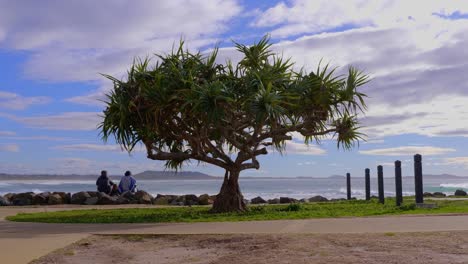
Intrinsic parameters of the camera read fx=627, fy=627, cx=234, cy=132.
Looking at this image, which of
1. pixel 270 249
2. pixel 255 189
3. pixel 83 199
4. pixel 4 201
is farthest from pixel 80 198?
pixel 255 189

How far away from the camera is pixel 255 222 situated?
12477 mm

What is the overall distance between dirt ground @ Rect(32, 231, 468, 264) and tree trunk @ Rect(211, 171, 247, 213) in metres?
6.29

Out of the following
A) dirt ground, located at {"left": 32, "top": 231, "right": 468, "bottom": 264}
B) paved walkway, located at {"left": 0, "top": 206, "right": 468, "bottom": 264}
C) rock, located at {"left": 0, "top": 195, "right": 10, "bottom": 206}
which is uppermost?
rock, located at {"left": 0, "top": 195, "right": 10, "bottom": 206}

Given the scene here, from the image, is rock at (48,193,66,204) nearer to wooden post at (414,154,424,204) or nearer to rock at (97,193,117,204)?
rock at (97,193,117,204)

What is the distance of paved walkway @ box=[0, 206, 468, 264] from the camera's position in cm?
975

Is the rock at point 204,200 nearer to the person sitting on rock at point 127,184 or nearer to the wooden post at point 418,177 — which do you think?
the person sitting on rock at point 127,184

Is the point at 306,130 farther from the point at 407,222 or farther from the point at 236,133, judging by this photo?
the point at 407,222

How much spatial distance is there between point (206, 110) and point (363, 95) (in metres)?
4.84

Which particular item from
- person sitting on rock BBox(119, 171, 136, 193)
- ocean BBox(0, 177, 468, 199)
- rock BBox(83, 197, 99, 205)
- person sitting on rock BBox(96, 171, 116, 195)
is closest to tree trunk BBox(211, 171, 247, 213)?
rock BBox(83, 197, 99, 205)

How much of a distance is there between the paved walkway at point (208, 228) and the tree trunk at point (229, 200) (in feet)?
13.5

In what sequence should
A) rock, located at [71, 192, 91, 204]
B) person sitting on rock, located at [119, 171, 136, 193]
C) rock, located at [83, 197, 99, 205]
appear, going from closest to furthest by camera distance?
rock, located at [83, 197, 99, 205] < rock, located at [71, 192, 91, 204] < person sitting on rock, located at [119, 171, 136, 193]

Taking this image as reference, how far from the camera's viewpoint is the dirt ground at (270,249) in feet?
26.0

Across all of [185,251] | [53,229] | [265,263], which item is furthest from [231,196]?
[265,263]

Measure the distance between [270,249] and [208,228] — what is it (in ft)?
9.58
